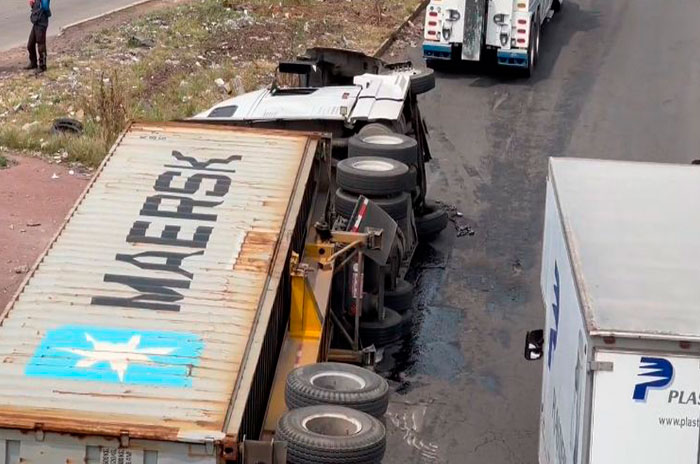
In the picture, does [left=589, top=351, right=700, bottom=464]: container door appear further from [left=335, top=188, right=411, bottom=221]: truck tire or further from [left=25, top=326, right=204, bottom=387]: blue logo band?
[left=335, top=188, right=411, bottom=221]: truck tire

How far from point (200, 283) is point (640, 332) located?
343 centimetres

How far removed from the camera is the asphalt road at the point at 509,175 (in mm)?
Answer: 11008

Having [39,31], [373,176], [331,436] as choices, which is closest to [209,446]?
[331,436]

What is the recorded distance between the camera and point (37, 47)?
21.7 metres

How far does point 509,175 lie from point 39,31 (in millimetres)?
8858

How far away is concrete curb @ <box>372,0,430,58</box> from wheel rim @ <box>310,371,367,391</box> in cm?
1532

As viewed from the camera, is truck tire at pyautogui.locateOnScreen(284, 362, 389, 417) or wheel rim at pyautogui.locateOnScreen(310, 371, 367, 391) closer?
truck tire at pyautogui.locateOnScreen(284, 362, 389, 417)

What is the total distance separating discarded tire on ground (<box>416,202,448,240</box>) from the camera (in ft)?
48.2

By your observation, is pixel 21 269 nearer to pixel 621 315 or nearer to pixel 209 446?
pixel 209 446

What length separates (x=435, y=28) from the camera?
22500 millimetres

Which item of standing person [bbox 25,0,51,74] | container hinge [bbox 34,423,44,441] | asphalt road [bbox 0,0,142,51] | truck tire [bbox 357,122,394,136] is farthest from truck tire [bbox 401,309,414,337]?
asphalt road [bbox 0,0,142,51]

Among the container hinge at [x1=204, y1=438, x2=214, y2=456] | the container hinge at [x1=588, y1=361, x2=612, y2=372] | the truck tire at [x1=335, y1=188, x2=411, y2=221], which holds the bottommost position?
the truck tire at [x1=335, y1=188, x2=411, y2=221]

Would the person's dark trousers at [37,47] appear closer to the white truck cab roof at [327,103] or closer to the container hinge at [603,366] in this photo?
the white truck cab roof at [327,103]

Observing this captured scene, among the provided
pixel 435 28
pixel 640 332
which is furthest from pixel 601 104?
pixel 640 332
